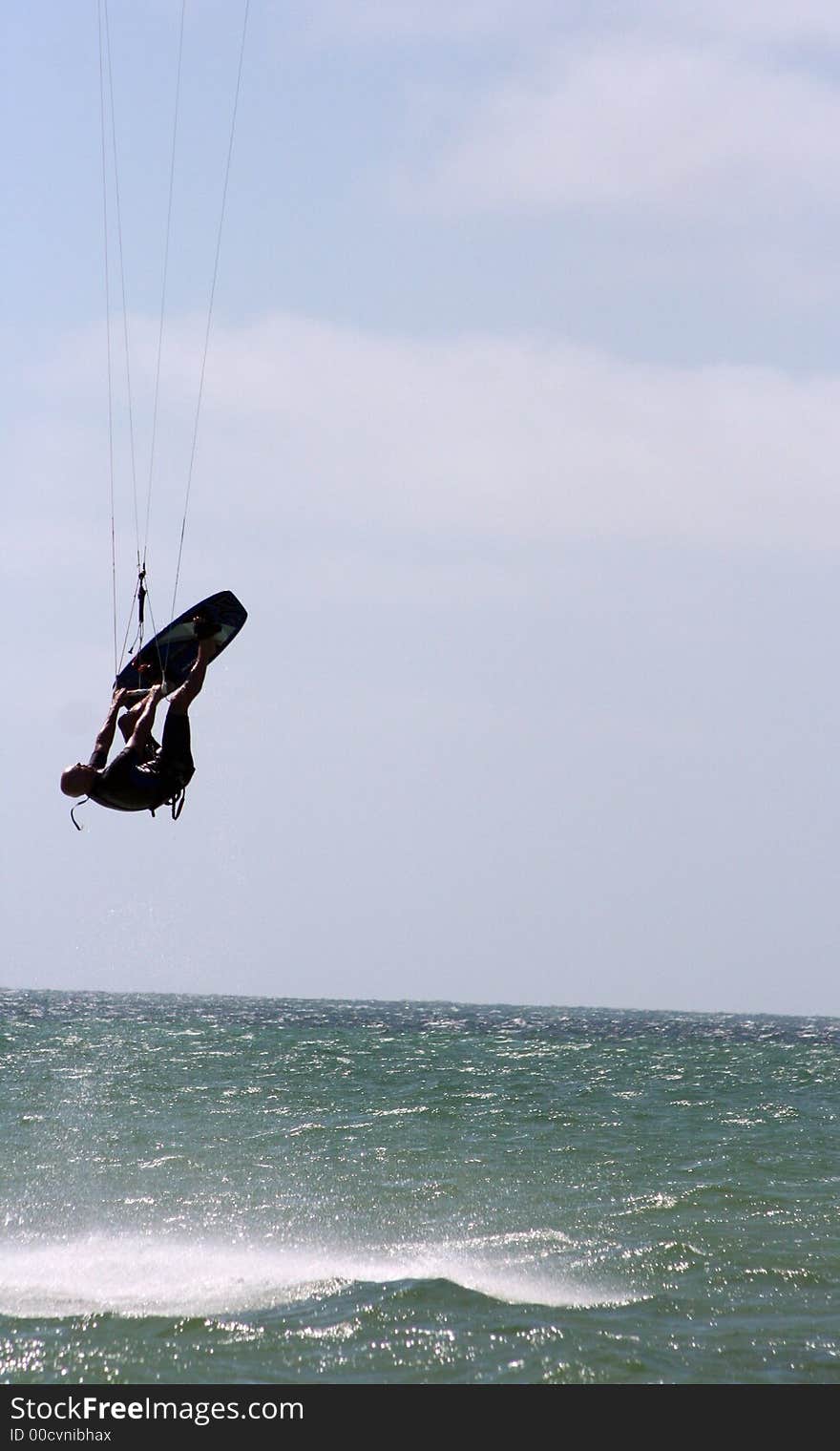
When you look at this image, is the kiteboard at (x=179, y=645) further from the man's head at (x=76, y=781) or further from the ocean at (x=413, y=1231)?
the ocean at (x=413, y=1231)

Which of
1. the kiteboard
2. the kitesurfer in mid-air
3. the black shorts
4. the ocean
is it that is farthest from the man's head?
the ocean

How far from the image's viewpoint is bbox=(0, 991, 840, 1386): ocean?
39.6 feet

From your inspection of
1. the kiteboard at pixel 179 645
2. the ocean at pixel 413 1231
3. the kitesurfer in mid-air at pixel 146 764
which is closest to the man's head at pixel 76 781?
the kitesurfer in mid-air at pixel 146 764

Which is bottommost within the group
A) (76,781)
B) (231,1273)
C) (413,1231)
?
(231,1273)

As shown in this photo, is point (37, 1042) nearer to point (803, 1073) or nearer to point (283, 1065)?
point (283, 1065)

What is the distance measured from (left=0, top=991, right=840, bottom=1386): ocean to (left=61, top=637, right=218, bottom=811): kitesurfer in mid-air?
4428 mm

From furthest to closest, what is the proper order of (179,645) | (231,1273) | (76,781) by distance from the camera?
(231,1273) < (179,645) < (76,781)

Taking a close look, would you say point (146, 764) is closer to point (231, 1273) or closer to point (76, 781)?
point (76, 781)

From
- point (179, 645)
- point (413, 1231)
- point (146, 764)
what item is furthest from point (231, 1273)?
point (179, 645)

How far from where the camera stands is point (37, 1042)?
139ft

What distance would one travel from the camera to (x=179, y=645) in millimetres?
13656

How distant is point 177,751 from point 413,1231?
20.9 feet

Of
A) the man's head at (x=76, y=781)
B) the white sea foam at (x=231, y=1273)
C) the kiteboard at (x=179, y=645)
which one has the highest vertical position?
the kiteboard at (x=179, y=645)

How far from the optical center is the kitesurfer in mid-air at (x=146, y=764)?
12.3 meters
